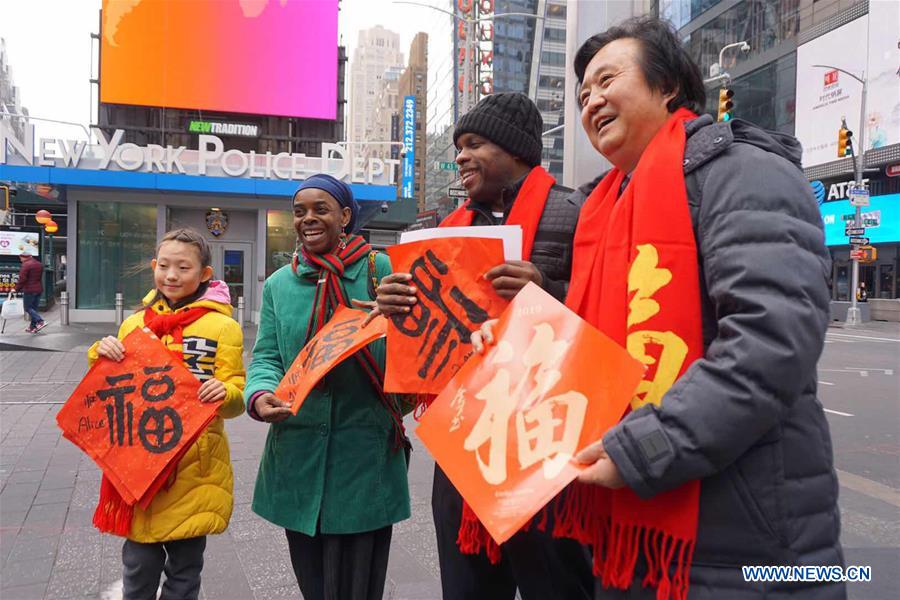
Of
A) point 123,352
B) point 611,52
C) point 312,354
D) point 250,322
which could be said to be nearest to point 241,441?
point 123,352

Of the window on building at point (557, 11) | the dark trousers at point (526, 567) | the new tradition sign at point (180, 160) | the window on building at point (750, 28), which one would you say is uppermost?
the window on building at point (557, 11)

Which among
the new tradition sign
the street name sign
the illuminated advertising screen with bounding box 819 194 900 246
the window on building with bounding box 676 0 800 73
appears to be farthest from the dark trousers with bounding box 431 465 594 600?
the window on building with bounding box 676 0 800 73

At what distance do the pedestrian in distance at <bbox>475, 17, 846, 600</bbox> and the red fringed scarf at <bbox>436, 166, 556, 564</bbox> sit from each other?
0.45 metres

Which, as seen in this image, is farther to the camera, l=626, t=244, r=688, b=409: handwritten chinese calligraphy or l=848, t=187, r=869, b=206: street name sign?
l=848, t=187, r=869, b=206: street name sign

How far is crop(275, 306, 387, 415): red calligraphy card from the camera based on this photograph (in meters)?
2.12

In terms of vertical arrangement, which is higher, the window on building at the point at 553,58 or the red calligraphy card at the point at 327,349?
the window on building at the point at 553,58

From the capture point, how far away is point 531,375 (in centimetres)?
146

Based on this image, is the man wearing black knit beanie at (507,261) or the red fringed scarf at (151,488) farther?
the red fringed scarf at (151,488)

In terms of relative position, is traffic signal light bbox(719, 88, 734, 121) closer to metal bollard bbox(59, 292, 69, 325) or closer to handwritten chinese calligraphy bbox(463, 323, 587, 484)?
handwritten chinese calligraphy bbox(463, 323, 587, 484)

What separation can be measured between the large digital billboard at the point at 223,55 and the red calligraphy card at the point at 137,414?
21.5 meters

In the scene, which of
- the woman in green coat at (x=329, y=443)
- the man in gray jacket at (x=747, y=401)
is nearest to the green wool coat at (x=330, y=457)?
the woman in green coat at (x=329, y=443)

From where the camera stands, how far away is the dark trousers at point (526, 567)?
195cm

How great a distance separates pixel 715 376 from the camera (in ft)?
4.04

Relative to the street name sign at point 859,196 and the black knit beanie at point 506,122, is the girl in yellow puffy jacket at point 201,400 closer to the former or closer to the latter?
the black knit beanie at point 506,122
